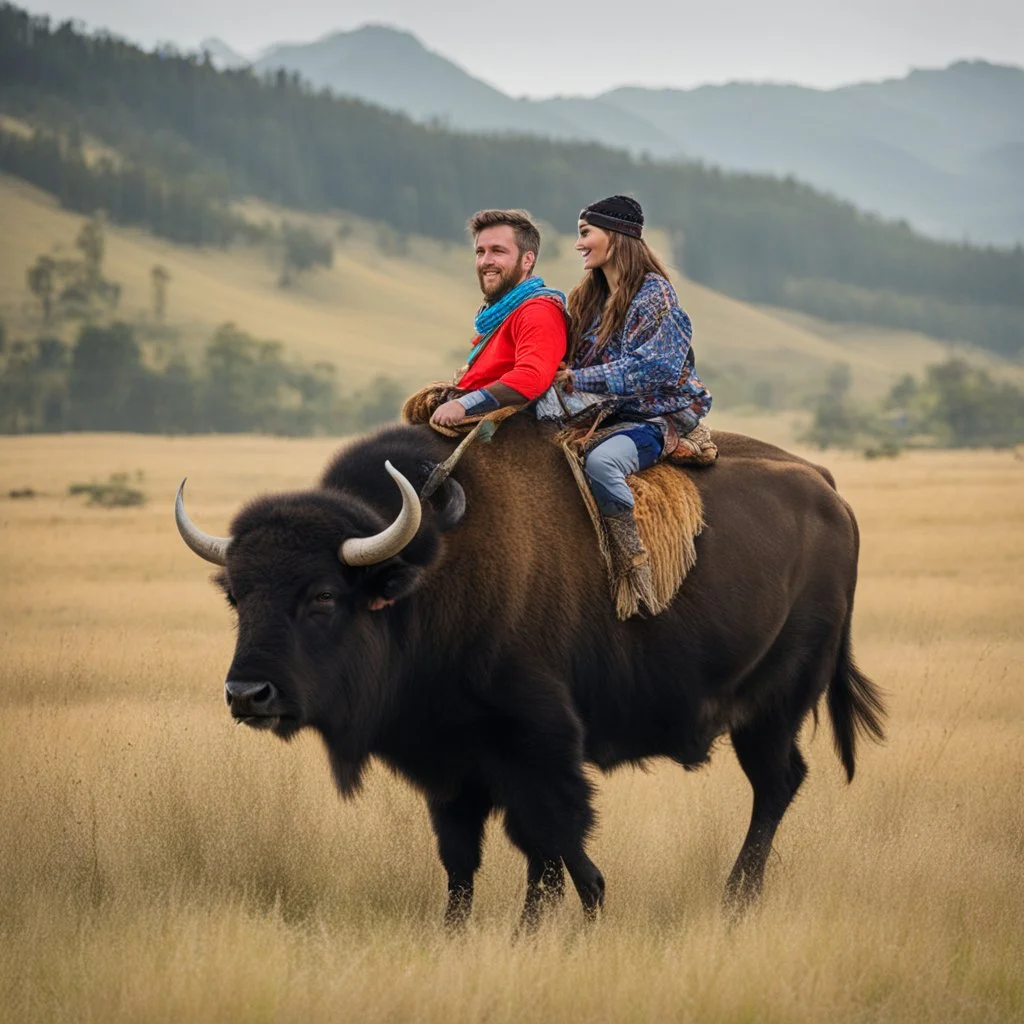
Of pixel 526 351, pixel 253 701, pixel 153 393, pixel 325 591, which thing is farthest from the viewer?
pixel 153 393

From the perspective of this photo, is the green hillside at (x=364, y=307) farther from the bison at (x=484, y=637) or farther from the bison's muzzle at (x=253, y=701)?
the bison's muzzle at (x=253, y=701)

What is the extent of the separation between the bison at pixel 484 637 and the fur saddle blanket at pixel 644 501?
83 mm

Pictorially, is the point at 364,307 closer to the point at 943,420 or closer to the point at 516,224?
the point at 943,420

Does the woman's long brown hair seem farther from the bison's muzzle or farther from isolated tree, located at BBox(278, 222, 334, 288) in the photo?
isolated tree, located at BBox(278, 222, 334, 288)

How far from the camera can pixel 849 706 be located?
8.69 metres

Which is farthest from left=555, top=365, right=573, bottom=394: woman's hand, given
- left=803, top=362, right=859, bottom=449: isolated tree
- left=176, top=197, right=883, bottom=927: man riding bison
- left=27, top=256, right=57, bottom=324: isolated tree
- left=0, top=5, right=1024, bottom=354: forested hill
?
left=0, top=5, right=1024, bottom=354: forested hill

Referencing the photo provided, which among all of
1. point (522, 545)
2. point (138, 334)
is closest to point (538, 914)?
point (522, 545)

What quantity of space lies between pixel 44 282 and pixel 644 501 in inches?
3730

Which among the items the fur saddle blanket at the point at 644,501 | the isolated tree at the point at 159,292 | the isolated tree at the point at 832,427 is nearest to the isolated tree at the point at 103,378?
the isolated tree at the point at 159,292

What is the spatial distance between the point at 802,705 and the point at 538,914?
214 cm

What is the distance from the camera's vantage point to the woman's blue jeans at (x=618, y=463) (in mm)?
7004

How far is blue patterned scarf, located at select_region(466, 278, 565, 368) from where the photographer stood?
282 inches

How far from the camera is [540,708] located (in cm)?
663

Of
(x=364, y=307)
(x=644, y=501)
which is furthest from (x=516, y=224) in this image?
(x=364, y=307)
